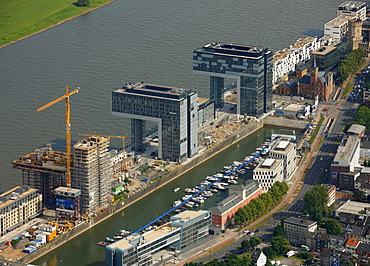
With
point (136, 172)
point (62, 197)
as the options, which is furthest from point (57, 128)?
point (62, 197)

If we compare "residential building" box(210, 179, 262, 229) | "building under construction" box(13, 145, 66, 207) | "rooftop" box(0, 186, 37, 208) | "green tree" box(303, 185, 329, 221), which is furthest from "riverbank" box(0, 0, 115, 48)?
"green tree" box(303, 185, 329, 221)

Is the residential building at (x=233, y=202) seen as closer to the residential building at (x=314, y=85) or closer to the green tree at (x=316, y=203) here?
the green tree at (x=316, y=203)

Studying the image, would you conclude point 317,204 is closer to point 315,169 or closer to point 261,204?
point 261,204

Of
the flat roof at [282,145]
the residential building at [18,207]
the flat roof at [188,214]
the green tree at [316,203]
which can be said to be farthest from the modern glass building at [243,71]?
the residential building at [18,207]

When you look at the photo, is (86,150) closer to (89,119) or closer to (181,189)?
(181,189)

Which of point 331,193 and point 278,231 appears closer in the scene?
point 278,231

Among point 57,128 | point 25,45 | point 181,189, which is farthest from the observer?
point 25,45

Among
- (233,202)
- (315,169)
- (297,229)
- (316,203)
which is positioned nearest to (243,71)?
(315,169)
